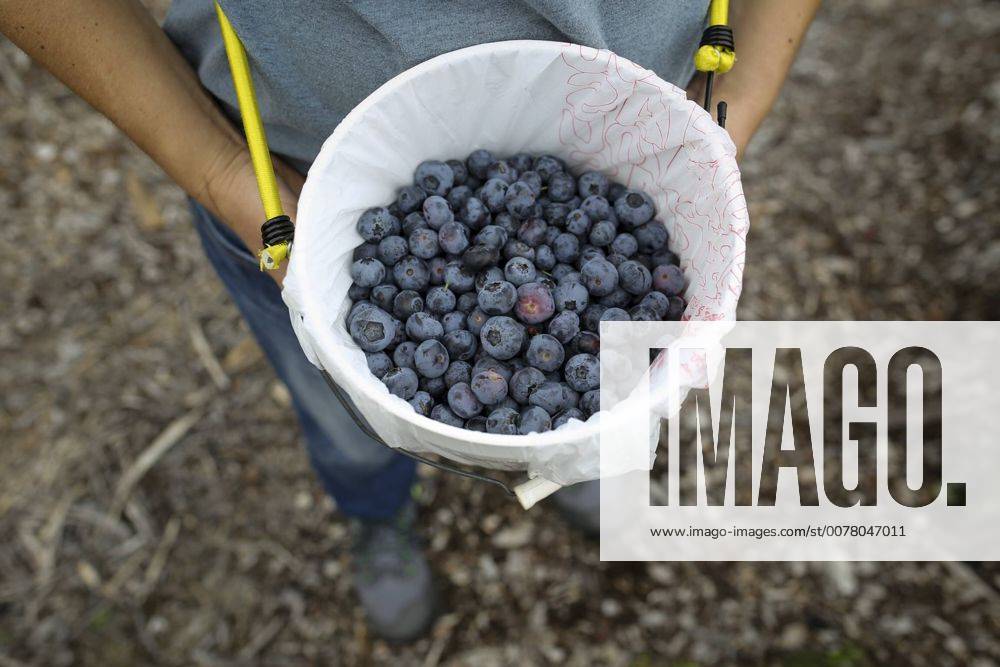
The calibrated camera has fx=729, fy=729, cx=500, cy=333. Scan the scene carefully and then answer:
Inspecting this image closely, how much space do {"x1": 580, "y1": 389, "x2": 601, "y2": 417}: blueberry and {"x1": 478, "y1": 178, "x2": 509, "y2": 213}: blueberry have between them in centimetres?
32

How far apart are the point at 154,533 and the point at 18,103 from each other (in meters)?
1.59

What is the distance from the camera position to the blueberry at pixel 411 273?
105 centimetres

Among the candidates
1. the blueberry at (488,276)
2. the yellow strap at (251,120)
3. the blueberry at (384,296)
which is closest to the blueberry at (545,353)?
the blueberry at (488,276)

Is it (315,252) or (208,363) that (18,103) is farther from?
(315,252)

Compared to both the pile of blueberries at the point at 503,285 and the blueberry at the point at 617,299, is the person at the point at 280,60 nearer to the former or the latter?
the pile of blueberries at the point at 503,285

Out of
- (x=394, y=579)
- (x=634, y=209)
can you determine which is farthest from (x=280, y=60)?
(x=394, y=579)

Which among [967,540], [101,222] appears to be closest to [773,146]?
[967,540]

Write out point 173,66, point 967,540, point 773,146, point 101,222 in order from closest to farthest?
point 173,66 → point 967,540 → point 101,222 → point 773,146

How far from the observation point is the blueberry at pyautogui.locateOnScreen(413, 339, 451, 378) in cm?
99

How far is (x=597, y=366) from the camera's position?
3.25 ft

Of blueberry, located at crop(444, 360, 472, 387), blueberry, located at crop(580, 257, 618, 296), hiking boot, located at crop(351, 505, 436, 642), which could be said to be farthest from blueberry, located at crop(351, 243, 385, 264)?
hiking boot, located at crop(351, 505, 436, 642)

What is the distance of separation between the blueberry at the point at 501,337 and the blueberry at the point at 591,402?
120 millimetres

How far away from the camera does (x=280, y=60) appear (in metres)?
0.95

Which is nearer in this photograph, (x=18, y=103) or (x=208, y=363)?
(x=208, y=363)
